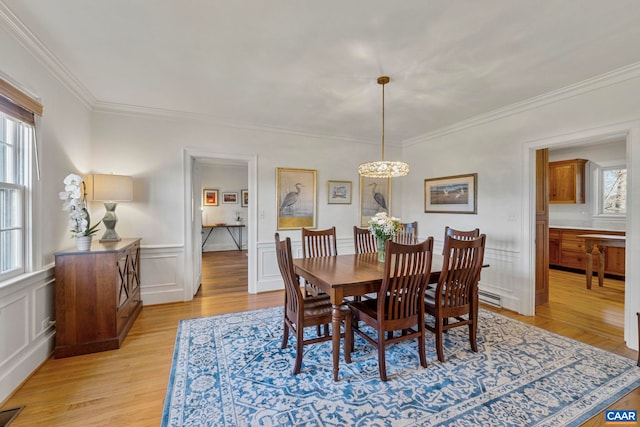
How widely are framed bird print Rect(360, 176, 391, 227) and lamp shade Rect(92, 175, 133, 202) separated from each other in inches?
137

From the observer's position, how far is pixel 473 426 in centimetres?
168

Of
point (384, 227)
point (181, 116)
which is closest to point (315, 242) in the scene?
point (384, 227)

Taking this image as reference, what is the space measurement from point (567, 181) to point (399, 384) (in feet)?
19.7

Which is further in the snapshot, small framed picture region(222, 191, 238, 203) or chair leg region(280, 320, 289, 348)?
small framed picture region(222, 191, 238, 203)

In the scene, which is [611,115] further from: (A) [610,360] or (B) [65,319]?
(B) [65,319]

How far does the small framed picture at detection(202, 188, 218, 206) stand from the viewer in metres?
8.09

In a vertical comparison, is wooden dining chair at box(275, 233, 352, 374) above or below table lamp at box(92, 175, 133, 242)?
below

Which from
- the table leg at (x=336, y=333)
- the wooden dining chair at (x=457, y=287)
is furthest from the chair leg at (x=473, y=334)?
the table leg at (x=336, y=333)

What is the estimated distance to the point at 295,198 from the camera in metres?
4.57

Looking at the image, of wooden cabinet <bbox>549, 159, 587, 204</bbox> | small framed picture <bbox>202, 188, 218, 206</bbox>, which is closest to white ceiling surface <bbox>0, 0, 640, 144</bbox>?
wooden cabinet <bbox>549, 159, 587, 204</bbox>

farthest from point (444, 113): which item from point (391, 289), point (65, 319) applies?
point (65, 319)

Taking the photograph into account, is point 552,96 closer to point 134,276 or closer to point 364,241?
point 364,241

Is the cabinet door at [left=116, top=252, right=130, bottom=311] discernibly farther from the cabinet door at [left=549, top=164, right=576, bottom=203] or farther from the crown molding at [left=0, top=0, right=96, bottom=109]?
the cabinet door at [left=549, top=164, right=576, bottom=203]

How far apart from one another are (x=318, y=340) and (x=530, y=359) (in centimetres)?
183
